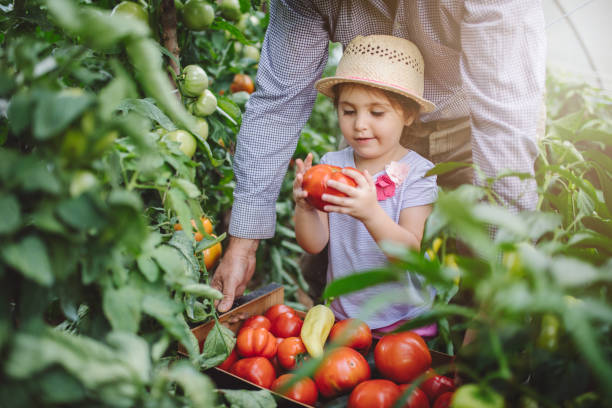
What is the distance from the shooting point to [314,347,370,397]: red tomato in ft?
2.80

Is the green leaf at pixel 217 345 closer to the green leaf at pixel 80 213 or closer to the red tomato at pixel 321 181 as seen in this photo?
the red tomato at pixel 321 181

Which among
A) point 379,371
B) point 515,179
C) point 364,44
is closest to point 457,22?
point 364,44

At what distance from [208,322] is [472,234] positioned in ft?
2.51

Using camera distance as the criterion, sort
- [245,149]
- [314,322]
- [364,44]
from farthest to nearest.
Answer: [245,149]
[364,44]
[314,322]

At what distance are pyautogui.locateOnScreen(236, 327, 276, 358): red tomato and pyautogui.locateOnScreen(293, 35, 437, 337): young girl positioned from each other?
1.00 ft

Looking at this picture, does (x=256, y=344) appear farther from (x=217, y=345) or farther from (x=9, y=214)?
(x=9, y=214)

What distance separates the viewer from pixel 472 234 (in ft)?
1.31

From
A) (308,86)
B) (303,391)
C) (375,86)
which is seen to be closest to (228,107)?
(308,86)

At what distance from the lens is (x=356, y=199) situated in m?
0.99

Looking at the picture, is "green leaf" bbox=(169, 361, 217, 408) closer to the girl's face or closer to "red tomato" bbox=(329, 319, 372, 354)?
"red tomato" bbox=(329, 319, 372, 354)

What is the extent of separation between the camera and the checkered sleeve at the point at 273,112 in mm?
1309

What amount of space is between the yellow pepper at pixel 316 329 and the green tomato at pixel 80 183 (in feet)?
2.36

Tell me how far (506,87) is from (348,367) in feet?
2.58

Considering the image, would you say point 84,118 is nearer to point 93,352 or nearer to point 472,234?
point 93,352
